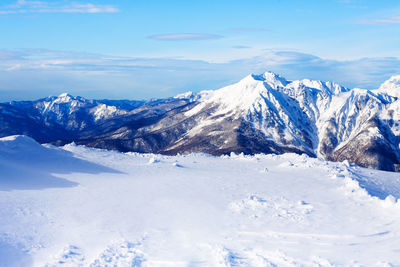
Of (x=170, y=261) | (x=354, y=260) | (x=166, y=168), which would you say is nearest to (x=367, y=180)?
(x=354, y=260)

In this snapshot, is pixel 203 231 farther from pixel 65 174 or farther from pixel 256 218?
pixel 65 174

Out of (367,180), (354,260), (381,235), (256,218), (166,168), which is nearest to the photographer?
(354,260)

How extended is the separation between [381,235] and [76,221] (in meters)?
20.3

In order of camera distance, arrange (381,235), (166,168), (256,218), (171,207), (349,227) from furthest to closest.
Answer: (166,168) < (171,207) < (256,218) < (349,227) < (381,235)

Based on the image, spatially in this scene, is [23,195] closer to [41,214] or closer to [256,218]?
[41,214]

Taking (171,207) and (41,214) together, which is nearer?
(41,214)

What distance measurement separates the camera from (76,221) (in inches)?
959

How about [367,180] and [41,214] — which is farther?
[367,180]

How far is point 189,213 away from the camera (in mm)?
26000

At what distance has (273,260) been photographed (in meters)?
18.6

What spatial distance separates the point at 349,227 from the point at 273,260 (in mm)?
7671

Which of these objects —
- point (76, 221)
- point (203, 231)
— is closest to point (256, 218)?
point (203, 231)

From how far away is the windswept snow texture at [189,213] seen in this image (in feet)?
63.6

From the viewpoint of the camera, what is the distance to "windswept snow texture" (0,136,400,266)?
19375mm
